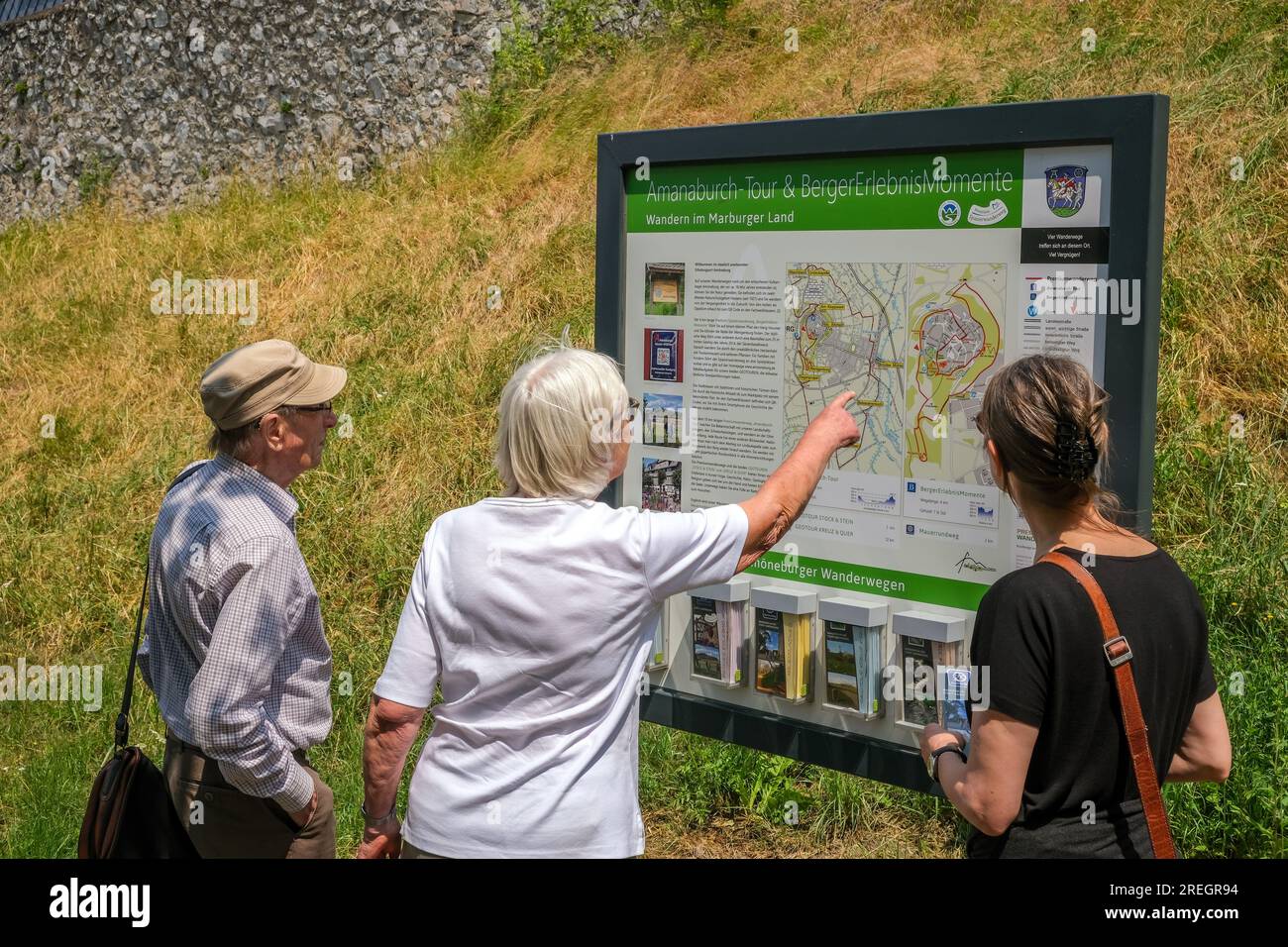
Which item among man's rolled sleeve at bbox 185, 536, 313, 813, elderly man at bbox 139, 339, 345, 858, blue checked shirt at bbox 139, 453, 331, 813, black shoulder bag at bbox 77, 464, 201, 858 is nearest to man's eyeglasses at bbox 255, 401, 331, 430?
elderly man at bbox 139, 339, 345, 858

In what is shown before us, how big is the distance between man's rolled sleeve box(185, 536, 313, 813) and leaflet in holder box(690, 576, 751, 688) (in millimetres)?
1078

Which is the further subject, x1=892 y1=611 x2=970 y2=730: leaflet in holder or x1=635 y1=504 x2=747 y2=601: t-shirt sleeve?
x1=892 y1=611 x2=970 y2=730: leaflet in holder

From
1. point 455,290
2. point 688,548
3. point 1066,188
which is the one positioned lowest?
point 688,548

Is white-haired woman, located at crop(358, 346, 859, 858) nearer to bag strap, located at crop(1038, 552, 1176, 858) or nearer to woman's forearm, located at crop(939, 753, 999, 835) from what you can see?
woman's forearm, located at crop(939, 753, 999, 835)

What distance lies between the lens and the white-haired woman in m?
2.32

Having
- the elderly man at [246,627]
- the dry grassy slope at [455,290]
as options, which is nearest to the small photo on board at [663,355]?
the elderly man at [246,627]

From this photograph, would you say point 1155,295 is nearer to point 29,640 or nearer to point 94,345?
point 29,640

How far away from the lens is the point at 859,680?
3.00 m

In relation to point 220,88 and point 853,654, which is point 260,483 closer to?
point 853,654

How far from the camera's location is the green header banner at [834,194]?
8.98 ft

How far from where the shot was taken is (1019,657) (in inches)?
78.8

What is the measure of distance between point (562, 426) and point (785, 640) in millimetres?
1089

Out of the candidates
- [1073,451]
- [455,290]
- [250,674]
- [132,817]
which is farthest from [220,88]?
[1073,451]

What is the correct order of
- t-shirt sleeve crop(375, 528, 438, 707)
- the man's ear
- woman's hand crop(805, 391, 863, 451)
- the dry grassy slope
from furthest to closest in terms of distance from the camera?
the dry grassy slope
the man's ear
woman's hand crop(805, 391, 863, 451)
t-shirt sleeve crop(375, 528, 438, 707)
